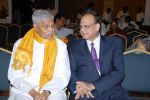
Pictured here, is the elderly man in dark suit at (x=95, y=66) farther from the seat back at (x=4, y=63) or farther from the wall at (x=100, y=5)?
the wall at (x=100, y=5)

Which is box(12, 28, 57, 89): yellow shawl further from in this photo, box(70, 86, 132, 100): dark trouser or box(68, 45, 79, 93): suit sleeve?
box(70, 86, 132, 100): dark trouser

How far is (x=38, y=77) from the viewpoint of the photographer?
9.41ft

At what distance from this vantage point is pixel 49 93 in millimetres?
2820

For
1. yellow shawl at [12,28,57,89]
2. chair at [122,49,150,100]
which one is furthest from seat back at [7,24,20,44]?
yellow shawl at [12,28,57,89]

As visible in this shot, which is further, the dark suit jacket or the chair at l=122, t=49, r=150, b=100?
the chair at l=122, t=49, r=150, b=100

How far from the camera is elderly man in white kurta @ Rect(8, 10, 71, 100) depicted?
2826mm

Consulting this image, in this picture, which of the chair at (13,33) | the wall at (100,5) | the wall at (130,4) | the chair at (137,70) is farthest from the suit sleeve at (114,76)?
the wall at (130,4)

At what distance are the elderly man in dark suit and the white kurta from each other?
0.07 m

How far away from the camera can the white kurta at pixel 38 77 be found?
2.83m

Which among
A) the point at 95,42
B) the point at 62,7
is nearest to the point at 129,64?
the point at 95,42

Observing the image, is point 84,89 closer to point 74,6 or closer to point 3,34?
point 3,34

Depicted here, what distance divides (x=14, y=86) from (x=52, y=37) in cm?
52

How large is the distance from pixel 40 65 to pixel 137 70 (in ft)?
3.13

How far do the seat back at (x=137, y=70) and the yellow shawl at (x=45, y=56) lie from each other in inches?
30.2
